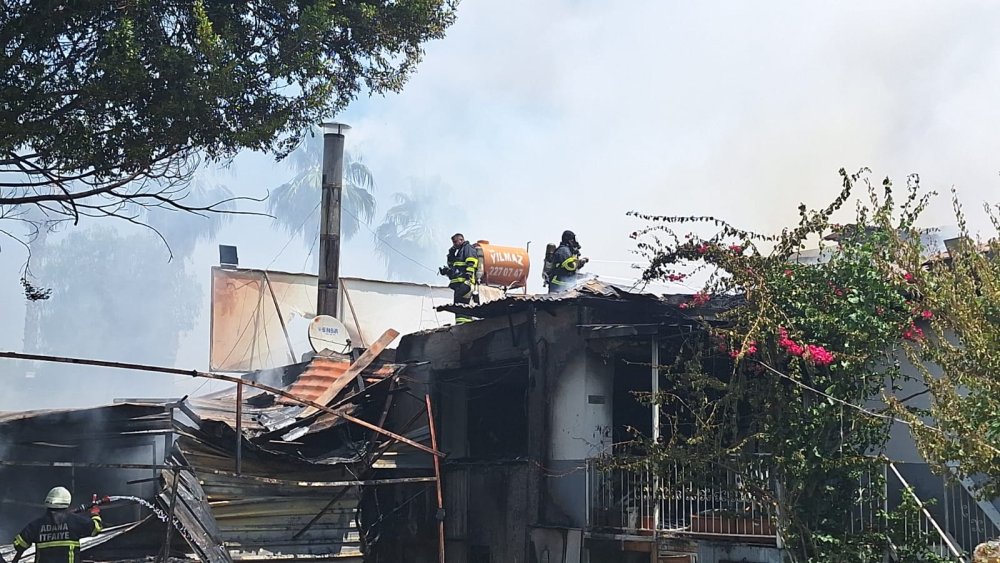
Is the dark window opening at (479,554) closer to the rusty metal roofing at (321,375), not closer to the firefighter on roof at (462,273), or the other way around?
the rusty metal roofing at (321,375)

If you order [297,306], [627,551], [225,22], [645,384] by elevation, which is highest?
[225,22]

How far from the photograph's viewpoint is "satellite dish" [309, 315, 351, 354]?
59.3ft

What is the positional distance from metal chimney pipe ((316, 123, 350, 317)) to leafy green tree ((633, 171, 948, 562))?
35.5ft

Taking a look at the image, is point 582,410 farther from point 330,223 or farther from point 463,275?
point 330,223

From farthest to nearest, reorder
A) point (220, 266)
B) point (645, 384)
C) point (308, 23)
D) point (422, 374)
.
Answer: point (220, 266)
point (422, 374)
point (645, 384)
point (308, 23)

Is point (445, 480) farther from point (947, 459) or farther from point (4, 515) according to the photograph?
point (947, 459)

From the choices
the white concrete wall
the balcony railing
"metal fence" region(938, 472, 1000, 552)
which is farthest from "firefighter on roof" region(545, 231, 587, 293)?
"metal fence" region(938, 472, 1000, 552)

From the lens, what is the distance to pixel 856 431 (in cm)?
1192

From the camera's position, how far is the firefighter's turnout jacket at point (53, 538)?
11.6m

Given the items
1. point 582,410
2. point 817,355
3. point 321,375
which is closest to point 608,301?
point 582,410

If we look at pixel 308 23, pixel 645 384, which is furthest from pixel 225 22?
pixel 645 384

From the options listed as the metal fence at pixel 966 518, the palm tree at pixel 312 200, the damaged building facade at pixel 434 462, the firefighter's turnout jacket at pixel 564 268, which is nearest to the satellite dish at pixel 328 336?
the damaged building facade at pixel 434 462

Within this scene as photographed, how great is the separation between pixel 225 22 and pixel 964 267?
304 inches

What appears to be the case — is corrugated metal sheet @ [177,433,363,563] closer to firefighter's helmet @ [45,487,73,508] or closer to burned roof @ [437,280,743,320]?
firefighter's helmet @ [45,487,73,508]
